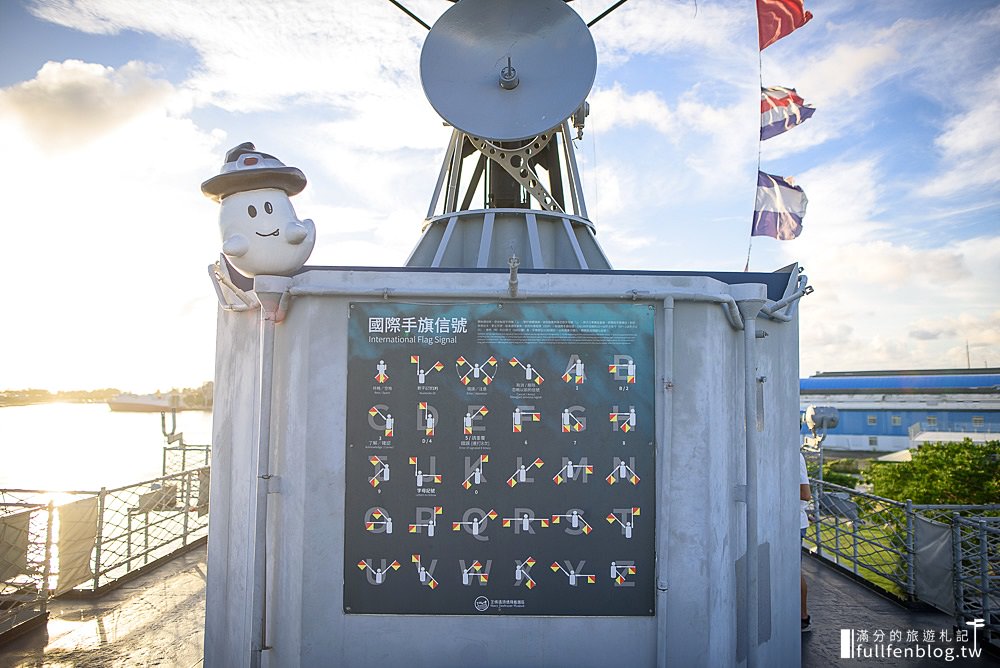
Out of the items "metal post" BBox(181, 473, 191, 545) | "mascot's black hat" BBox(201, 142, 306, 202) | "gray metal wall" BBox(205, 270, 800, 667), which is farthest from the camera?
"metal post" BBox(181, 473, 191, 545)

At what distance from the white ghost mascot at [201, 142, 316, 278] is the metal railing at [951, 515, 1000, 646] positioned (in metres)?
9.36

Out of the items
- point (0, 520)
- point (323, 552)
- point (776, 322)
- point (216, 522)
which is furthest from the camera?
point (0, 520)

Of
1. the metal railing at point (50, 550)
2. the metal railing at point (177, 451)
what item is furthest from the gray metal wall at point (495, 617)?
the metal railing at point (177, 451)

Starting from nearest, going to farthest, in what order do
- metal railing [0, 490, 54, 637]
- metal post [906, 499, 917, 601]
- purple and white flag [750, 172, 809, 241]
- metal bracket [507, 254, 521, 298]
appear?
1. metal bracket [507, 254, 521, 298]
2. metal railing [0, 490, 54, 637]
3. metal post [906, 499, 917, 601]
4. purple and white flag [750, 172, 809, 241]

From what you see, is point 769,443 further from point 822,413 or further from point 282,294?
point 822,413

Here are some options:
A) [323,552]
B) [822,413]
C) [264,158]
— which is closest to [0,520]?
[323,552]

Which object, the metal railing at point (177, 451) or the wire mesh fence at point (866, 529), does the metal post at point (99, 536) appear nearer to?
the metal railing at point (177, 451)

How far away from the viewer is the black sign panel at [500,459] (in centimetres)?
596

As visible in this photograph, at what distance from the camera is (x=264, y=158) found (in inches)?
243

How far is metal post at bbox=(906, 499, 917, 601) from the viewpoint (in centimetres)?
948

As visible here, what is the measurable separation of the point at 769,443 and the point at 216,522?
237 inches

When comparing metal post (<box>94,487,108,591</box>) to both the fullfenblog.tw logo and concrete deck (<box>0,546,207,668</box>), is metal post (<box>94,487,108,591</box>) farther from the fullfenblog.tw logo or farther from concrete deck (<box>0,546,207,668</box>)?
the fullfenblog.tw logo

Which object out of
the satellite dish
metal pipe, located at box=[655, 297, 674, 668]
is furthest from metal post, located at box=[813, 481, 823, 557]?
the satellite dish

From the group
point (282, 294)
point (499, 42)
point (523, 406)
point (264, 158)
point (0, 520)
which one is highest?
point (499, 42)
